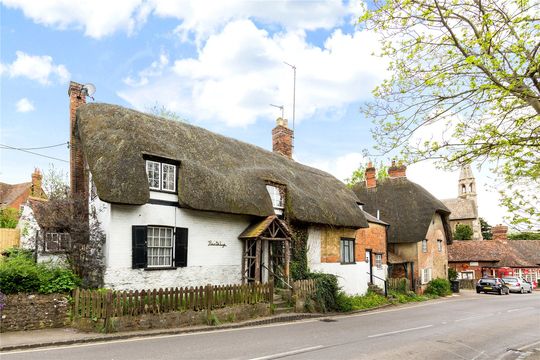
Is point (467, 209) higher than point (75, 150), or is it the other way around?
point (75, 150)

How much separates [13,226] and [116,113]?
15.2 m

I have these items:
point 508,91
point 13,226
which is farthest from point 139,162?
point 13,226

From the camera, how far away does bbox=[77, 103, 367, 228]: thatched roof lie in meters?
13.4

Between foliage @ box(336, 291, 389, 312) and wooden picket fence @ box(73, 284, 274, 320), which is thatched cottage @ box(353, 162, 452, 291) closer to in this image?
foliage @ box(336, 291, 389, 312)

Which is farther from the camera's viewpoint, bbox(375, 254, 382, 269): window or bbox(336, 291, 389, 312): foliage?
bbox(375, 254, 382, 269): window

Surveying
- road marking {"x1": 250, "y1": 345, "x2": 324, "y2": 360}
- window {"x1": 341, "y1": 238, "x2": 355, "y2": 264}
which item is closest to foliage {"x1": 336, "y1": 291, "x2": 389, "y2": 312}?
window {"x1": 341, "y1": 238, "x2": 355, "y2": 264}

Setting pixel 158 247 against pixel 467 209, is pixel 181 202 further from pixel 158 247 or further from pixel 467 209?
pixel 467 209

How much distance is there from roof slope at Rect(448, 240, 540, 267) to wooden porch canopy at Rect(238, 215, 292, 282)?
33166mm

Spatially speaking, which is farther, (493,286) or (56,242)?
(493,286)

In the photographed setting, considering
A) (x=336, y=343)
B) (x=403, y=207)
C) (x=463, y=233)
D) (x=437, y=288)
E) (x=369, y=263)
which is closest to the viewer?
(x=336, y=343)

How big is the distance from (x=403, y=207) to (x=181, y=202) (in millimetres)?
23010

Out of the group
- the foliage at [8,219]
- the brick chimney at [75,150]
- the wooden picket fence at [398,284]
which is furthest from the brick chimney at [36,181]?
the wooden picket fence at [398,284]

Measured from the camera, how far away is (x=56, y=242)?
14375mm

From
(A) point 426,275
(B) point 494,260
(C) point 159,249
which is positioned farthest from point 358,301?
(B) point 494,260
